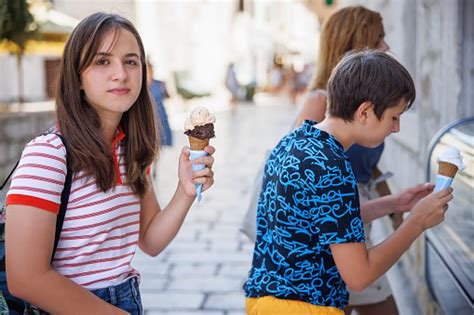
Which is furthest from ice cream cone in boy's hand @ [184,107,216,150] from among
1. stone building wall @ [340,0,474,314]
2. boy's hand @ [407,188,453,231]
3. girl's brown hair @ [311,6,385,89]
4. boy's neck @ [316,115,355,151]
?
stone building wall @ [340,0,474,314]

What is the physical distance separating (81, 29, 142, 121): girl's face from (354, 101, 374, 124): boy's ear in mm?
680

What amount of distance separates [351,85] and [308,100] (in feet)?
3.08

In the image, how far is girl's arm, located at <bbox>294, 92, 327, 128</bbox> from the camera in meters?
2.90

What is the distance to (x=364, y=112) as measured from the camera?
79.1 inches

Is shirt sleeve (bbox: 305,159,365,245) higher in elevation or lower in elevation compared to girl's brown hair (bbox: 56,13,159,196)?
lower

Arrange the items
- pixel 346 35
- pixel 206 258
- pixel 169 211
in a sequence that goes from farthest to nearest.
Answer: pixel 206 258 < pixel 346 35 < pixel 169 211

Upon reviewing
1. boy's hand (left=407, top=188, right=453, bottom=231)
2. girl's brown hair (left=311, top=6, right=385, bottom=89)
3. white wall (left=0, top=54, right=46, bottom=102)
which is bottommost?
white wall (left=0, top=54, right=46, bottom=102)

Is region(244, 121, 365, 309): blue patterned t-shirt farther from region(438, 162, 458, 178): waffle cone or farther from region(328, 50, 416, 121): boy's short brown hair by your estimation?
region(438, 162, 458, 178): waffle cone

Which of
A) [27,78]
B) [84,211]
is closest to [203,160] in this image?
[84,211]

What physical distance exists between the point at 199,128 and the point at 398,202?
2.83 feet

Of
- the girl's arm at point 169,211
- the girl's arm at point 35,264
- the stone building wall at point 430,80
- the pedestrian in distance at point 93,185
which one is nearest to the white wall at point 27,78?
the stone building wall at point 430,80

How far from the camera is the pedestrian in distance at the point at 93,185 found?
1726mm

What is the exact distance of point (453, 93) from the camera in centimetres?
364

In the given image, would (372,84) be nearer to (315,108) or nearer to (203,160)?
(203,160)
